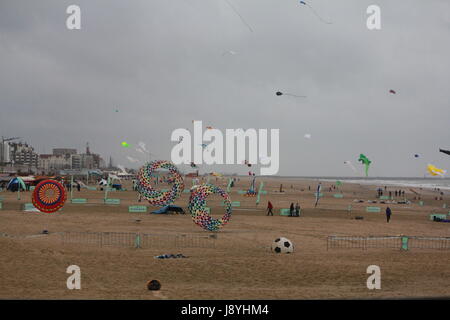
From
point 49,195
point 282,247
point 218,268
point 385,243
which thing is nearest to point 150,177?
point 49,195

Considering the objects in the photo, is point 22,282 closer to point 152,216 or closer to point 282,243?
point 282,243

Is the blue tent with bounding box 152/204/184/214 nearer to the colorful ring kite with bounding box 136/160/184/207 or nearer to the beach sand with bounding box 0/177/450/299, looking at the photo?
the colorful ring kite with bounding box 136/160/184/207

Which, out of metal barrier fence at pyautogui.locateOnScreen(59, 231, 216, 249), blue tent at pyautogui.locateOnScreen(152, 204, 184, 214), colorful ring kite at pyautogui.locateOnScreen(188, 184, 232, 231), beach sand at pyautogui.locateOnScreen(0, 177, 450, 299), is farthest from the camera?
blue tent at pyautogui.locateOnScreen(152, 204, 184, 214)

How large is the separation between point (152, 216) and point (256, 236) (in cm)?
1005

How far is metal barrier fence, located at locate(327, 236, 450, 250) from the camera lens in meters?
18.6

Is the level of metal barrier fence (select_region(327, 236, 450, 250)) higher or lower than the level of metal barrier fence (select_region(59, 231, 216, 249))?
lower

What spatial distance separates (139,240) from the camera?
17.0 meters

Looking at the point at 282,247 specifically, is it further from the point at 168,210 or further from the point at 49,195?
the point at 168,210

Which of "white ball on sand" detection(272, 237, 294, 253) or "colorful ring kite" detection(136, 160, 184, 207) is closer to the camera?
"white ball on sand" detection(272, 237, 294, 253)

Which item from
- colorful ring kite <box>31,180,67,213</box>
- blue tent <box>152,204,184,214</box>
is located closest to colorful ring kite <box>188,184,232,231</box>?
colorful ring kite <box>31,180,67,213</box>

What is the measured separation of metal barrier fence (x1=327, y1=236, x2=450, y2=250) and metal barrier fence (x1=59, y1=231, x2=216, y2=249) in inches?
235

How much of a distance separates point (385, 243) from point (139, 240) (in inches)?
467

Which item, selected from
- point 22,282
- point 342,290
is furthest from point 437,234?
point 22,282
